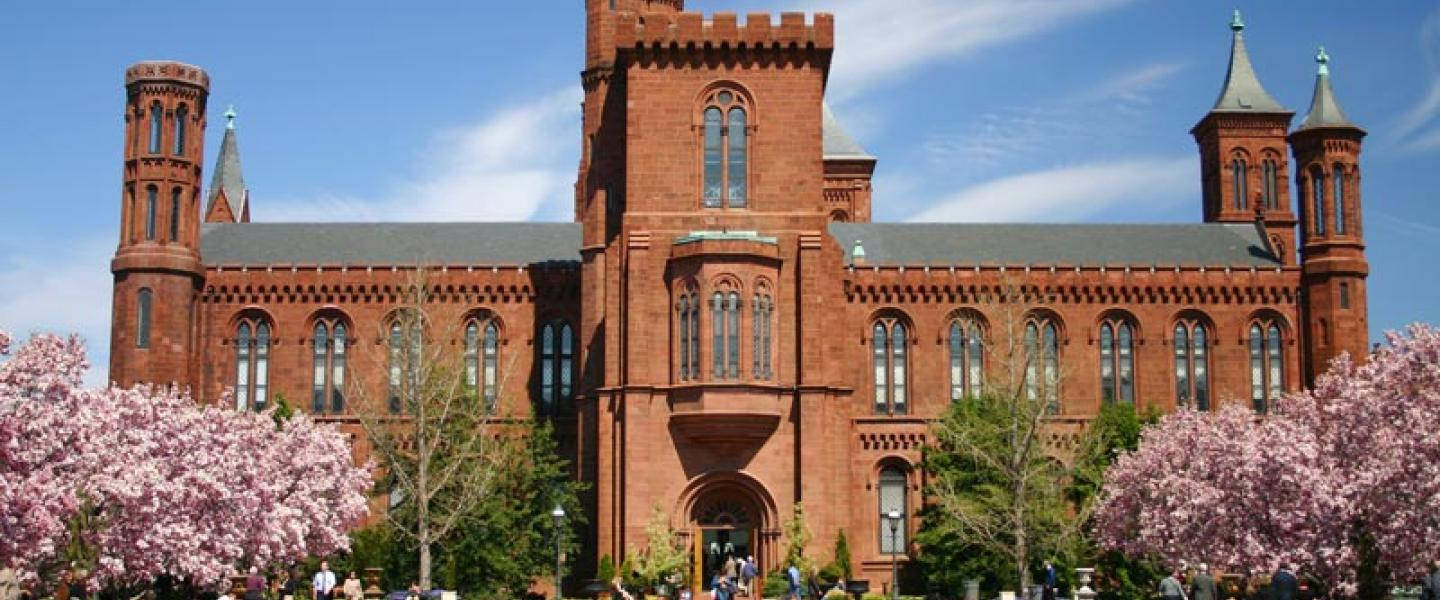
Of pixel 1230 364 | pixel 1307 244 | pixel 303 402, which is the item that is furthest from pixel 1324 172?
pixel 303 402

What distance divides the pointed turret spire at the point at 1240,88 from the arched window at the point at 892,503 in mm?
26469

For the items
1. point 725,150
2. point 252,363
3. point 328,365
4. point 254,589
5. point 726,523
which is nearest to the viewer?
point 254,589

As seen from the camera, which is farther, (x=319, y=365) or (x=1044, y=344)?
(x=319, y=365)

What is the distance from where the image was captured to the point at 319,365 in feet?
224

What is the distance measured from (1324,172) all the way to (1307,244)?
2815 mm

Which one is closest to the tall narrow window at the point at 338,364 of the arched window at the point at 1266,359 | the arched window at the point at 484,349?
the arched window at the point at 484,349

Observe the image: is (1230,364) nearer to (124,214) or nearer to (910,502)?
(910,502)

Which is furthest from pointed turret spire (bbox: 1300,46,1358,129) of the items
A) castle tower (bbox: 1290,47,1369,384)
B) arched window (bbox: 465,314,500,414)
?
arched window (bbox: 465,314,500,414)

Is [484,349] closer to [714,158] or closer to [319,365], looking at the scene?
[319,365]

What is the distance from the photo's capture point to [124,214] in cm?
6575

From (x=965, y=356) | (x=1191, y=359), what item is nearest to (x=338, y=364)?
(x=965, y=356)

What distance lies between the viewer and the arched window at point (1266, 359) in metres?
68.4

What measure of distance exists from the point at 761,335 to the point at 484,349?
559 inches

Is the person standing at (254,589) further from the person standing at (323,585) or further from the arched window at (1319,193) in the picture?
the arched window at (1319,193)
